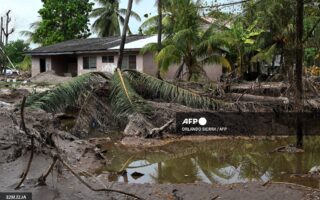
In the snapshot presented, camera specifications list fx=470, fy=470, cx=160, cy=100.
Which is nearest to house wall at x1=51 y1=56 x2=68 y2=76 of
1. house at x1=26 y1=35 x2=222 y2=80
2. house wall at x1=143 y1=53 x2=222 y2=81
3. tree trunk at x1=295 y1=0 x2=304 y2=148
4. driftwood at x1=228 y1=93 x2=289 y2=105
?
house at x1=26 y1=35 x2=222 y2=80

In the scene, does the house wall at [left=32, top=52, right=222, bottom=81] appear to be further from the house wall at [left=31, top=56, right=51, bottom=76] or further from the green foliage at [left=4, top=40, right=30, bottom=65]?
the green foliage at [left=4, top=40, right=30, bottom=65]

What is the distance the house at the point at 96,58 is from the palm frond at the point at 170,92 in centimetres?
1361

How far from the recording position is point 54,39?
162ft

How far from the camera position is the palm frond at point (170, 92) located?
17203mm

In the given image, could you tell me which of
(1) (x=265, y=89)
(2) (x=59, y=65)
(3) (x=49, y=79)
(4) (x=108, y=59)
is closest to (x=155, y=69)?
(4) (x=108, y=59)

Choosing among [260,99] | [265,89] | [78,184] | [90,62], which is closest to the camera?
[78,184]

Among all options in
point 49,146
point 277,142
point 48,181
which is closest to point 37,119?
Answer: point 49,146

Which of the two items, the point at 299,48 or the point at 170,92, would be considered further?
the point at 170,92

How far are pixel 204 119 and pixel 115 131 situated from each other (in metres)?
3.25

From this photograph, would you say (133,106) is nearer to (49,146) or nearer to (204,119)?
(204,119)

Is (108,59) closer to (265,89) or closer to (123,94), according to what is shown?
(265,89)

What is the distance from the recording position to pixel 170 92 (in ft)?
59.1

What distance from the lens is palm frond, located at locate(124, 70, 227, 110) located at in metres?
17.2

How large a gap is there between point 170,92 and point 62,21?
34041mm
